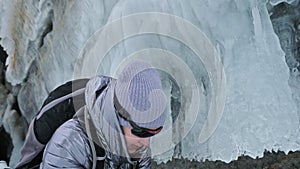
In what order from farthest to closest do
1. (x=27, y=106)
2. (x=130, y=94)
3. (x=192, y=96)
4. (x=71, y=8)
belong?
1. (x=27, y=106)
2. (x=71, y=8)
3. (x=192, y=96)
4. (x=130, y=94)

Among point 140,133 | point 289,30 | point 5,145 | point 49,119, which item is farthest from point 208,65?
point 5,145

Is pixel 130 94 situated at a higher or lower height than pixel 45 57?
lower

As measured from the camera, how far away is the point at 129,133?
1376 millimetres

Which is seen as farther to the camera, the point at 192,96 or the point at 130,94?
the point at 192,96

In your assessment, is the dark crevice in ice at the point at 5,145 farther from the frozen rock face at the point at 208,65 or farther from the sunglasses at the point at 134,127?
the sunglasses at the point at 134,127

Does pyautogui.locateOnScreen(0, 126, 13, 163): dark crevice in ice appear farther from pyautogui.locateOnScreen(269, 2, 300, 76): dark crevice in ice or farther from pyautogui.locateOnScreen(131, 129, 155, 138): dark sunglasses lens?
pyautogui.locateOnScreen(131, 129, 155, 138): dark sunglasses lens

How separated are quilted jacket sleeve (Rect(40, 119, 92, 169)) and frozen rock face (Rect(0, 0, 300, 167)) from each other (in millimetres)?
2070

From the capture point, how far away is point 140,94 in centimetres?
131

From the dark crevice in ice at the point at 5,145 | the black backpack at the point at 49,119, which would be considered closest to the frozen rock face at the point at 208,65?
the black backpack at the point at 49,119

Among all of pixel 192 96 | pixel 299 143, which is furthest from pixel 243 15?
pixel 299 143

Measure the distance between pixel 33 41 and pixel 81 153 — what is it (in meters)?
3.61

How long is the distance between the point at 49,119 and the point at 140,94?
14.8 inches

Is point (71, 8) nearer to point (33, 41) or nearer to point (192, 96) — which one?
point (33, 41)

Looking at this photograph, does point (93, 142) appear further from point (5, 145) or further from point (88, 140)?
point (5, 145)
